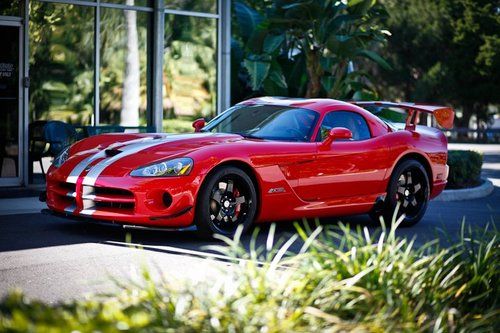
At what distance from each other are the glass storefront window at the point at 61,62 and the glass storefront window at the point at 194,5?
173 centimetres

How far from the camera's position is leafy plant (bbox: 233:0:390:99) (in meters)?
20.0

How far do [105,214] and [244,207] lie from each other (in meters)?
1.34

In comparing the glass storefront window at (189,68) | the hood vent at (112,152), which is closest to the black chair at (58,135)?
the glass storefront window at (189,68)

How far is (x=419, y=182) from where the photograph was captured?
11656 millimetres

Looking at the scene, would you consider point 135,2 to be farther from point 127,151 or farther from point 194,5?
point 127,151

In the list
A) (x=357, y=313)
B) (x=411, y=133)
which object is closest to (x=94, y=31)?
(x=411, y=133)

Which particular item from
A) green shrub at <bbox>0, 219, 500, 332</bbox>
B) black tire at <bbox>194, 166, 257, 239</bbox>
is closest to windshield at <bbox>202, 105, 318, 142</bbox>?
black tire at <bbox>194, 166, 257, 239</bbox>

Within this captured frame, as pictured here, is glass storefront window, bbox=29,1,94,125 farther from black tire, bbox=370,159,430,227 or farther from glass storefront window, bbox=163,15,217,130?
black tire, bbox=370,159,430,227

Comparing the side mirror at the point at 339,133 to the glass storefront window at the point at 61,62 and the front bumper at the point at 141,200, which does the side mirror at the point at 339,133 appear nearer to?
the front bumper at the point at 141,200

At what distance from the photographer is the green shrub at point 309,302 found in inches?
148

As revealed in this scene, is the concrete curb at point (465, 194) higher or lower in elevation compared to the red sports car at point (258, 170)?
lower

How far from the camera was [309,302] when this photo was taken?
15.1ft

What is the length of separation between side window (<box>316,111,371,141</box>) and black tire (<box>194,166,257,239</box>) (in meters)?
1.42

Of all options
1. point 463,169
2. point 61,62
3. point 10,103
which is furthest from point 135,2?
point 463,169
